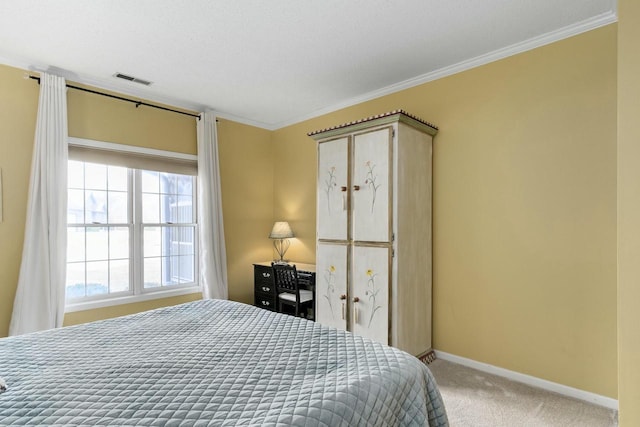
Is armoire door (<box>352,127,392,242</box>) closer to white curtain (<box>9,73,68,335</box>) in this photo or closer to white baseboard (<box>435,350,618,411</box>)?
white baseboard (<box>435,350,618,411</box>)

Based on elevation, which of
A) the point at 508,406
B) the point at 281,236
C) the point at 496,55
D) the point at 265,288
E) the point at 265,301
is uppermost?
the point at 496,55

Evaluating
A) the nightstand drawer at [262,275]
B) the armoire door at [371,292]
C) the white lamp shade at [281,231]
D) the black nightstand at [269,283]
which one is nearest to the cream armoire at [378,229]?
the armoire door at [371,292]

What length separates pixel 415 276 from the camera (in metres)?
2.98

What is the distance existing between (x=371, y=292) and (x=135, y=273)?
252 centimetres

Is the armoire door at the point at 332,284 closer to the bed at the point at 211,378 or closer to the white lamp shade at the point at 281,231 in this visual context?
the white lamp shade at the point at 281,231

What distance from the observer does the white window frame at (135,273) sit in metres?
3.33

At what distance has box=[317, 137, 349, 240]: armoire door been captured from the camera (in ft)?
10.3

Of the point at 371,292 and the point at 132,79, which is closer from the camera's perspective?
the point at 371,292

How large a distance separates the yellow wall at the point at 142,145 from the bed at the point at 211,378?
5.89 ft

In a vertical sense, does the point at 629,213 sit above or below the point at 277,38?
below

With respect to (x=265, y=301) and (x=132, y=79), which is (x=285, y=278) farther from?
(x=132, y=79)

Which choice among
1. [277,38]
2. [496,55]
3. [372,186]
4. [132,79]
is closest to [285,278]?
[372,186]

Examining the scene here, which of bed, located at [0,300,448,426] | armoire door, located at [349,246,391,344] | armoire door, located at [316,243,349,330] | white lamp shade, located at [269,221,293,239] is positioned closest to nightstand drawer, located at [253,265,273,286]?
white lamp shade, located at [269,221,293,239]

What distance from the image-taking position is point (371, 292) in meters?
2.94
